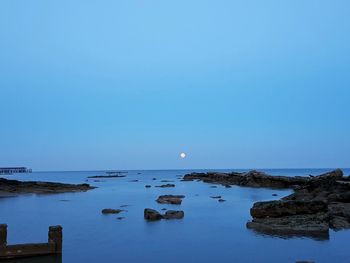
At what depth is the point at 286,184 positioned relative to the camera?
77375 mm

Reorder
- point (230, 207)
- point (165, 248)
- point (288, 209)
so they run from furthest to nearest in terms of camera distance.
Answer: point (230, 207), point (288, 209), point (165, 248)

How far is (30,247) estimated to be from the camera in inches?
653

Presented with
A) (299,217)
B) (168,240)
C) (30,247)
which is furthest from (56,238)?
(299,217)

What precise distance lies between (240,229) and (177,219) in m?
6.18

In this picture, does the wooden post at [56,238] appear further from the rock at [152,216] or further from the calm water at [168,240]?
the rock at [152,216]

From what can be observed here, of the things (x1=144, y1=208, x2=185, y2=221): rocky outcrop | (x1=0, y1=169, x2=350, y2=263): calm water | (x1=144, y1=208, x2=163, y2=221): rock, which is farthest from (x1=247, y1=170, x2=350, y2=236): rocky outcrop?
(x1=144, y1=208, x2=163, y2=221): rock

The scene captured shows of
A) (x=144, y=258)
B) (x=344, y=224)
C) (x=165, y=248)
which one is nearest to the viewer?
(x=144, y=258)

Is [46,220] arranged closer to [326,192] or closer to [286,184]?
[326,192]

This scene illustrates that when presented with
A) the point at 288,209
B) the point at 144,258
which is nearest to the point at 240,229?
the point at 288,209

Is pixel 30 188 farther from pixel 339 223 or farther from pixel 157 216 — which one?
pixel 339 223

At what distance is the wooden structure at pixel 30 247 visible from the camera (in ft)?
53.2

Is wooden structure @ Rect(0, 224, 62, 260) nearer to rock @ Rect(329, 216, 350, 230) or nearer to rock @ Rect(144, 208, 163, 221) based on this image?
rock @ Rect(144, 208, 163, 221)

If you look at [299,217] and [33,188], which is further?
[33,188]

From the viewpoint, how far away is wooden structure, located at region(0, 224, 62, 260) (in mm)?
16219
